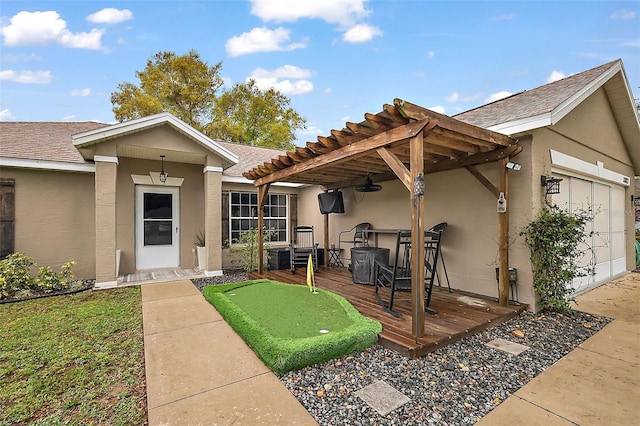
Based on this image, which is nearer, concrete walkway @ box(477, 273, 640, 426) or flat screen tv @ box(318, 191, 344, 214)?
concrete walkway @ box(477, 273, 640, 426)

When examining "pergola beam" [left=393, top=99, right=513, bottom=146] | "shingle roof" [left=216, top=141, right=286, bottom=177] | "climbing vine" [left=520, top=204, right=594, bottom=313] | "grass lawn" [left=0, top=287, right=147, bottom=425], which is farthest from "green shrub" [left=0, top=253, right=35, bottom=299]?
"climbing vine" [left=520, top=204, right=594, bottom=313]

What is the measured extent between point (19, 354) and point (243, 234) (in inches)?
200

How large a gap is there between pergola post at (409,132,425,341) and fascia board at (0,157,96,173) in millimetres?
6782

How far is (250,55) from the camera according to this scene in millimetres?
19281

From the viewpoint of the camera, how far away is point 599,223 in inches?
243

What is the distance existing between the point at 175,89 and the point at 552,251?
71.6ft

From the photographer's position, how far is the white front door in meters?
7.05

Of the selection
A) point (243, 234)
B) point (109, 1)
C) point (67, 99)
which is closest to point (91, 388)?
point (243, 234)

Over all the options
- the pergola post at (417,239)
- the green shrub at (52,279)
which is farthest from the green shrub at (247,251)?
the pergola post at (417,239)

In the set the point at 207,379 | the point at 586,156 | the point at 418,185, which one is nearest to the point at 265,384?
the point at 207,379

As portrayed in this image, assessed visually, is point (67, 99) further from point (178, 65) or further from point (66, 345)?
point (66, 345)

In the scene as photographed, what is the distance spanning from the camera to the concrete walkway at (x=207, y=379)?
209cm

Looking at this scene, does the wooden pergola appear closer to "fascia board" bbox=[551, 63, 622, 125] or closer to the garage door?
"fascia board" bbox=[551, 63, 622, 125]

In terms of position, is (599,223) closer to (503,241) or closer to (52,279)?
(503,241)
